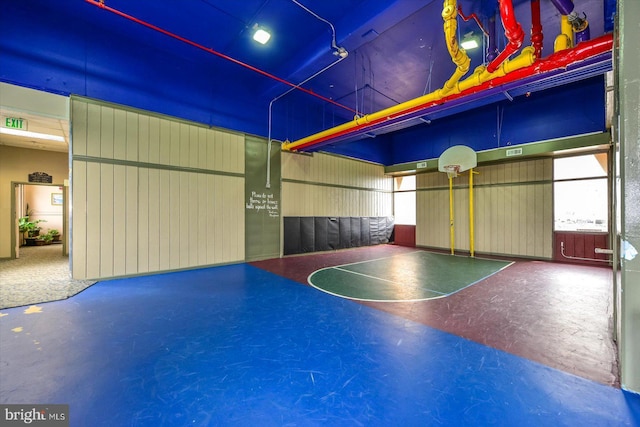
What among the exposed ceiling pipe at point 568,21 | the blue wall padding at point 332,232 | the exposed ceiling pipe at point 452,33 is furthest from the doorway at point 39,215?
the exposed ceiling pipe at point 568,21

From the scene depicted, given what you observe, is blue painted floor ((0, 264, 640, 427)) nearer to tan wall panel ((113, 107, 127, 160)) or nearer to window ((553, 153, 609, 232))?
tan wall panel ((113, 107, 127, 160))

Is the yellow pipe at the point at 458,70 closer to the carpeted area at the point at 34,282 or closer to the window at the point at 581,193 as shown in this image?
the window at the point at 581,193

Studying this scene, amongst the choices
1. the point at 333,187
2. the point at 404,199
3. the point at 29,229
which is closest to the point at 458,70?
the point at 333,187

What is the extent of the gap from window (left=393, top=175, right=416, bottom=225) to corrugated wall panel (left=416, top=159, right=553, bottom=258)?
33.2 inches

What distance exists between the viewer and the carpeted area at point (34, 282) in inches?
147

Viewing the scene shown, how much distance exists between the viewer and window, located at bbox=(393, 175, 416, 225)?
10438 mm

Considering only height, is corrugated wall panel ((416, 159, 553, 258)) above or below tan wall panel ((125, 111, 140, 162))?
below

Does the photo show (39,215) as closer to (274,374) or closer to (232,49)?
(232,49)

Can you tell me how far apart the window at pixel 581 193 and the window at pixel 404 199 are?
432 cm

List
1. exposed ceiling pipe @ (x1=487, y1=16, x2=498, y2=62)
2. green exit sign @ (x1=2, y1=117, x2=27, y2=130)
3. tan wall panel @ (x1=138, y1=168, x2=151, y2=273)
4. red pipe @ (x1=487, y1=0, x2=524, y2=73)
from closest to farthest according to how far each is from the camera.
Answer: red pipe @ (x1=487, y1=0, x2=524, y2=73) < exposed ceiling pipe @ (x1=487, y1=16, x2=498, y2=62) < green exit sign @ (x1=2, y1=117, x2=27, y2=130) < tan wall panel @ (x1=138, y1=168, x2=151, y2=273)

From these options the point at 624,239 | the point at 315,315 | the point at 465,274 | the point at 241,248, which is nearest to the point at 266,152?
the point at 241,248

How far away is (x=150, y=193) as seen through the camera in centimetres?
536

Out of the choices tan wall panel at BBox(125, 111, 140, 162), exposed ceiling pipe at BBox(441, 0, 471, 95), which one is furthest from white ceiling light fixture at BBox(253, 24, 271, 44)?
tan wall panel at BBox(125, 111, 140, 162)

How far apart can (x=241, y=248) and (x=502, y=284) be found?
5.79 m
